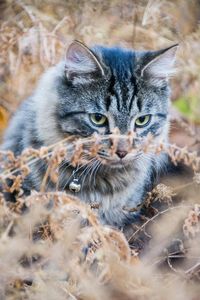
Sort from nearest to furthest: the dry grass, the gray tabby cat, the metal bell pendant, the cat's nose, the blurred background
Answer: the dry grass
the cat's nose
the gray tabby cat
the metal bell pendant
the blurred background

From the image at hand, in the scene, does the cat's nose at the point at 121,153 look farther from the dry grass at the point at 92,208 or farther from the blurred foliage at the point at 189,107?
the blurred foliage at the point at 189,107

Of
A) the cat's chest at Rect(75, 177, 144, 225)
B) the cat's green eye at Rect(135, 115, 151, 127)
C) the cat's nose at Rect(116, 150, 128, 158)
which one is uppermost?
the cat's green eye at Rect(135, 115, 151, 127)

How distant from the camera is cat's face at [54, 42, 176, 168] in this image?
10.2ft

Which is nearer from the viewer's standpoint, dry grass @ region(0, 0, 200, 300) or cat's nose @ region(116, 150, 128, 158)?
dry grass @ region(0, 0, 200, 300)

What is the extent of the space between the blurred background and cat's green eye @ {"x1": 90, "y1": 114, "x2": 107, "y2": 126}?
3.65 ft

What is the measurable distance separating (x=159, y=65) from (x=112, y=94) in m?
0.32

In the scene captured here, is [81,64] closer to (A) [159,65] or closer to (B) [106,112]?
(B) [106,112]

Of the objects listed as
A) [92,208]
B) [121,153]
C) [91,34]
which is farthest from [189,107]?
[92,208]

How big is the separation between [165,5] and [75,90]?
228 cm

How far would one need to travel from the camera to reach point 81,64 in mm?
3150

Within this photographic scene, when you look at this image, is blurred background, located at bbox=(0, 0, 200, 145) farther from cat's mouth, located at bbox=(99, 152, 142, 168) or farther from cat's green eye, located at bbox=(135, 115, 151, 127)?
cat's mouth, located at bbox=(99, 152, 142, 168)

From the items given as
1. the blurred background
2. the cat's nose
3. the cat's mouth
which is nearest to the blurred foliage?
the blurred background

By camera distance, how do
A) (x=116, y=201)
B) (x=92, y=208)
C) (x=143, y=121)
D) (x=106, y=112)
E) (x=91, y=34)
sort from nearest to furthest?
(x=92, y=208), (x=106, y=112), (x=143, y=121), (x=116, y=201), (x=91, y=34)

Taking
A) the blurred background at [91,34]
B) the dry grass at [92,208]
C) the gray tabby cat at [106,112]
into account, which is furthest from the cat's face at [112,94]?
the blurred background at [91,34]
